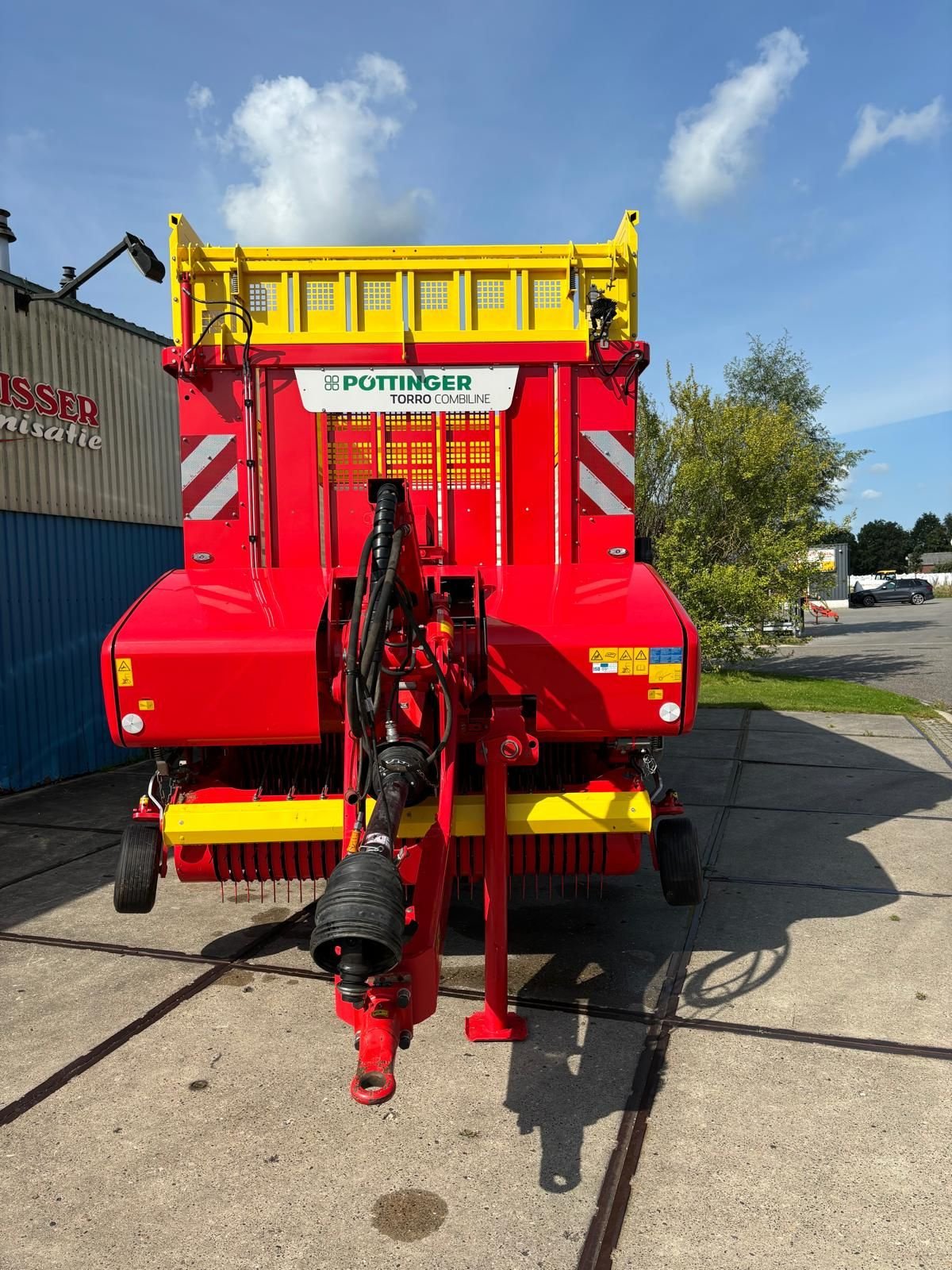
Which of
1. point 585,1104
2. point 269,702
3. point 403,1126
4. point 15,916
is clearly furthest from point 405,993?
point 15,916

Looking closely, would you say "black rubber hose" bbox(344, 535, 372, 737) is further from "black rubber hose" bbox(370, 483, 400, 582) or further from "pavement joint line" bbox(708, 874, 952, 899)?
"pavement joint line" bbox(708, 874, 952, 899)

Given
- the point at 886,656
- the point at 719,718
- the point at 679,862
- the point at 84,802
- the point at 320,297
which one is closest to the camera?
the point at 679,862

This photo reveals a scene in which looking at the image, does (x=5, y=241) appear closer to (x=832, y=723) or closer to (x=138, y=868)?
(x=138, y=868)

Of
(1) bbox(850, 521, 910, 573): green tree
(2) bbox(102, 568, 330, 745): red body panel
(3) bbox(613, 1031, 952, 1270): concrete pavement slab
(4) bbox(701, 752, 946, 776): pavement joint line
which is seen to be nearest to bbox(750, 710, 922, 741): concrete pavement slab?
(4) bbox(701, 752, 946, 776): pavement joint line

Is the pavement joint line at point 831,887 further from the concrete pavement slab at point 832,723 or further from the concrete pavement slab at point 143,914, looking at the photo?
the concrete pavement slab at point 832,723

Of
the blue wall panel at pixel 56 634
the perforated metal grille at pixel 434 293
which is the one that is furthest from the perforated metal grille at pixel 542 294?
the blue wall panel at pixel 56 634

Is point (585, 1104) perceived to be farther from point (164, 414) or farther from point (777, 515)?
point (777, 515)

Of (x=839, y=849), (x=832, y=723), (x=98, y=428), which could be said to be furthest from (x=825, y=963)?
(x=98, y=428)

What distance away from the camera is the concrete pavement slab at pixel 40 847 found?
5.23 metres

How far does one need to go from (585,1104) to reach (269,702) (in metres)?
1.66

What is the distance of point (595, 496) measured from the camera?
4.21 meters

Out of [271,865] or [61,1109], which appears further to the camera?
[271,865]

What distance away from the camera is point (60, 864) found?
527 centimetres

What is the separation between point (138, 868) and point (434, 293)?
301 cm
